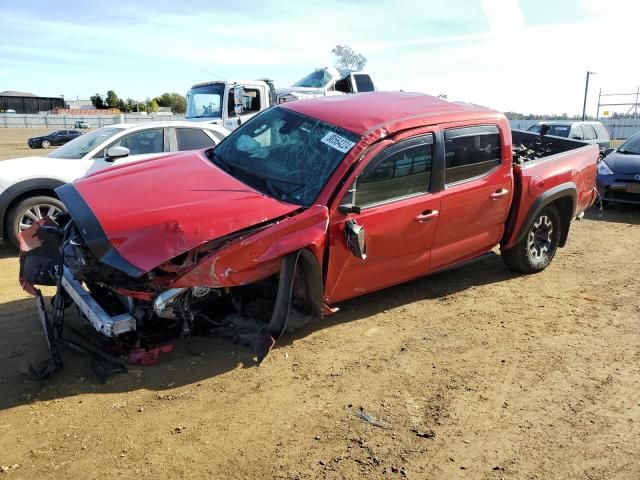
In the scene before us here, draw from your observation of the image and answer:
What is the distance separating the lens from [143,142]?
7.59 m

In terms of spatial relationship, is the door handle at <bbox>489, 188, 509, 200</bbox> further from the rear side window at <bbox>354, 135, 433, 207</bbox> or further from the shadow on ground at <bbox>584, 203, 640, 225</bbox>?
the shadow on ground at <bbox>584, 203, 640, 225</bbox>

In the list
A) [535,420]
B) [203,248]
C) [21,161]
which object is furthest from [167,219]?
[21,161]

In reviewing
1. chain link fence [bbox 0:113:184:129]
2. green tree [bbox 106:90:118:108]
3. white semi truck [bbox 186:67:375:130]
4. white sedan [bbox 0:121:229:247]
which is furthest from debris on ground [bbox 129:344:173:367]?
green tree [bbox 106:90:118:108]

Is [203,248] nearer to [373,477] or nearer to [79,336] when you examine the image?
[79,336]

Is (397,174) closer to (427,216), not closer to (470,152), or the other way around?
(427,216)

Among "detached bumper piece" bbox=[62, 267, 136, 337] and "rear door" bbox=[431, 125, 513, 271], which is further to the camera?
"rear door" bbox=[431, 125, 513, 271]

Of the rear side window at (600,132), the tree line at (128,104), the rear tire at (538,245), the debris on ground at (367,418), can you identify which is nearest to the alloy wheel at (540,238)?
the rear tire at (538,245)

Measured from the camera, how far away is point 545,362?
4.06 metres

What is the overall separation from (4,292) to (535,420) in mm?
4929

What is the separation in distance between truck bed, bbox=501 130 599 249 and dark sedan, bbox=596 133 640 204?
3297 millimetres

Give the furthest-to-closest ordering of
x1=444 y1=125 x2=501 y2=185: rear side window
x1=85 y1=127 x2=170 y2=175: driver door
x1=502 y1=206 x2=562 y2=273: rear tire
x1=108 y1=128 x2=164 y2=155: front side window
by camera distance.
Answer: x1=108 y1=128 x2=164 y2=155: front side window < x1=85 y1=127 x2=170 y2=175: driver door < x1=502 y1=206 x2=562 y2=273: rear tire < x1=444 y1=125 x2=501 y2=185: rear side window

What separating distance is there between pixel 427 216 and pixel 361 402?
1.80 m

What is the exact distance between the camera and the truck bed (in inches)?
212

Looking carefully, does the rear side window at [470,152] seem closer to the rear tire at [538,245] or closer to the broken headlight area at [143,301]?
the rear tire at [538,245]
